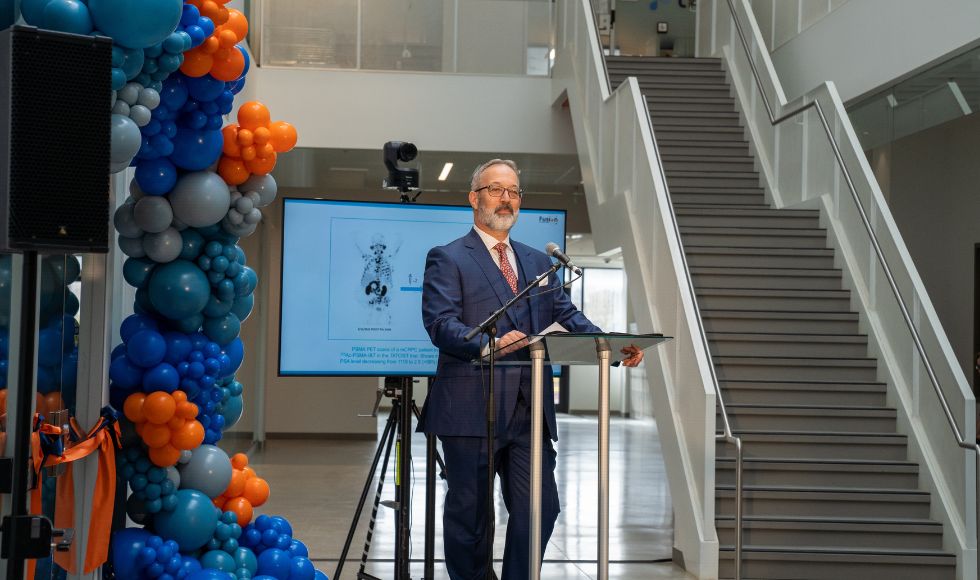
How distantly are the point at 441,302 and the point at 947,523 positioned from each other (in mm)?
3559

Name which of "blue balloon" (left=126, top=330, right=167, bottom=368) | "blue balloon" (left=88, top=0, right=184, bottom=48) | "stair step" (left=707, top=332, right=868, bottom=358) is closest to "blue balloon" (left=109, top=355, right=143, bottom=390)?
"blue balloon" (left=126, top=330, right=167, bottom=368)

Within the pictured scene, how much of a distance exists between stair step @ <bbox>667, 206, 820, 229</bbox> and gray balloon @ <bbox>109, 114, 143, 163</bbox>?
5096 mm

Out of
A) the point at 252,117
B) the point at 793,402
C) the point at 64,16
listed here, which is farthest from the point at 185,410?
the point at 793,402

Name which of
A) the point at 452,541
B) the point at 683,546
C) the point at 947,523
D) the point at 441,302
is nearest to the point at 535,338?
the point at 441,302

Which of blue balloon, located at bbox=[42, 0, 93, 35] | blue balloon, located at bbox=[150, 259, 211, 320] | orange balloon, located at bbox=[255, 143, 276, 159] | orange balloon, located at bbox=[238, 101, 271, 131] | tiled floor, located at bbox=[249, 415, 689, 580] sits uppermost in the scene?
blue balloon, located at bbox=[42, 0, 93, 35]

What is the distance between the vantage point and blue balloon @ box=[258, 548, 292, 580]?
342 centimetres

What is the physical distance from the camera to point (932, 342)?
18.0 feet

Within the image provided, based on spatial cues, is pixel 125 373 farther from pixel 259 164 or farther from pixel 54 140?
pixel 54 140

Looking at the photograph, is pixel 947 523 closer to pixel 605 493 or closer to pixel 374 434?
pixel 605 493

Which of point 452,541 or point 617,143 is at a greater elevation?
point 617,143

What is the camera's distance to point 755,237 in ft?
23.3

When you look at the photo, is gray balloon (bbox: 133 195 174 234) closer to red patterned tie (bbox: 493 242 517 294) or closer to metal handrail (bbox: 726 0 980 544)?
red patterned tie (bbox: 493 242 517 294)

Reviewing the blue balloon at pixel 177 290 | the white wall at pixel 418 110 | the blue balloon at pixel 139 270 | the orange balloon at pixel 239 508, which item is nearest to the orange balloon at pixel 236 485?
the orange balloon at pixel 239 508

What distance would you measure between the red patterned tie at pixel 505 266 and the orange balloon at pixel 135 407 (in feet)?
4.49
